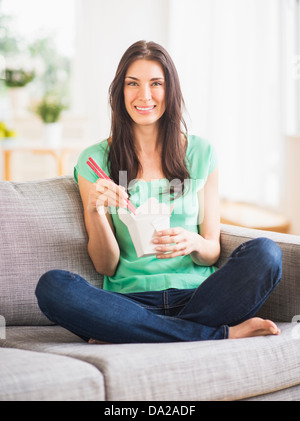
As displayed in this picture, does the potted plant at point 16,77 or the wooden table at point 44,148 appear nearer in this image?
the wooden table at point 44,148

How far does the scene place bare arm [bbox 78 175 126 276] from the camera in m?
1.76

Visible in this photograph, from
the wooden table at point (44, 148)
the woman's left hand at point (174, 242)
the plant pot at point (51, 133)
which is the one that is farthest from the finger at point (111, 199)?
the plant pot at point (51, 133)

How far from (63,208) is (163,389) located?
2.60ft

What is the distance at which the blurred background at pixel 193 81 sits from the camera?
427 centimetres

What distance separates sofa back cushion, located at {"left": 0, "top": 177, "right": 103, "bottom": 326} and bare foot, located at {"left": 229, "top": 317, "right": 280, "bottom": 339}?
1.73 ft

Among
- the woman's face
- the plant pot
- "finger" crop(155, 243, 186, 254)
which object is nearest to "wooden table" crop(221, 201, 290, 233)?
the plant pot

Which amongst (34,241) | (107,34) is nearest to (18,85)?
(107,34)

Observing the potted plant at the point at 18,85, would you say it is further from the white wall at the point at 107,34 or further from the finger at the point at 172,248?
the finger at the point at 172,248

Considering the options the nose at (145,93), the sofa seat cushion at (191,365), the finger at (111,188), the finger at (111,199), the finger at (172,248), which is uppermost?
the nose at (145,93)

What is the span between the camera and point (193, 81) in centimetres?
539

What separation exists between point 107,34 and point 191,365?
5.03m

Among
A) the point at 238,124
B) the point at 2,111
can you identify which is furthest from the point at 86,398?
the point at 2,111

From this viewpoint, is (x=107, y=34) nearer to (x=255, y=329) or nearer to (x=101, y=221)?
(x=101, y=221)

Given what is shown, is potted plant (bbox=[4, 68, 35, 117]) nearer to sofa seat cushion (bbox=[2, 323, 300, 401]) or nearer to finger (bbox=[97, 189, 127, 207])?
finger (bbox=[97, 189, 127, 207])
